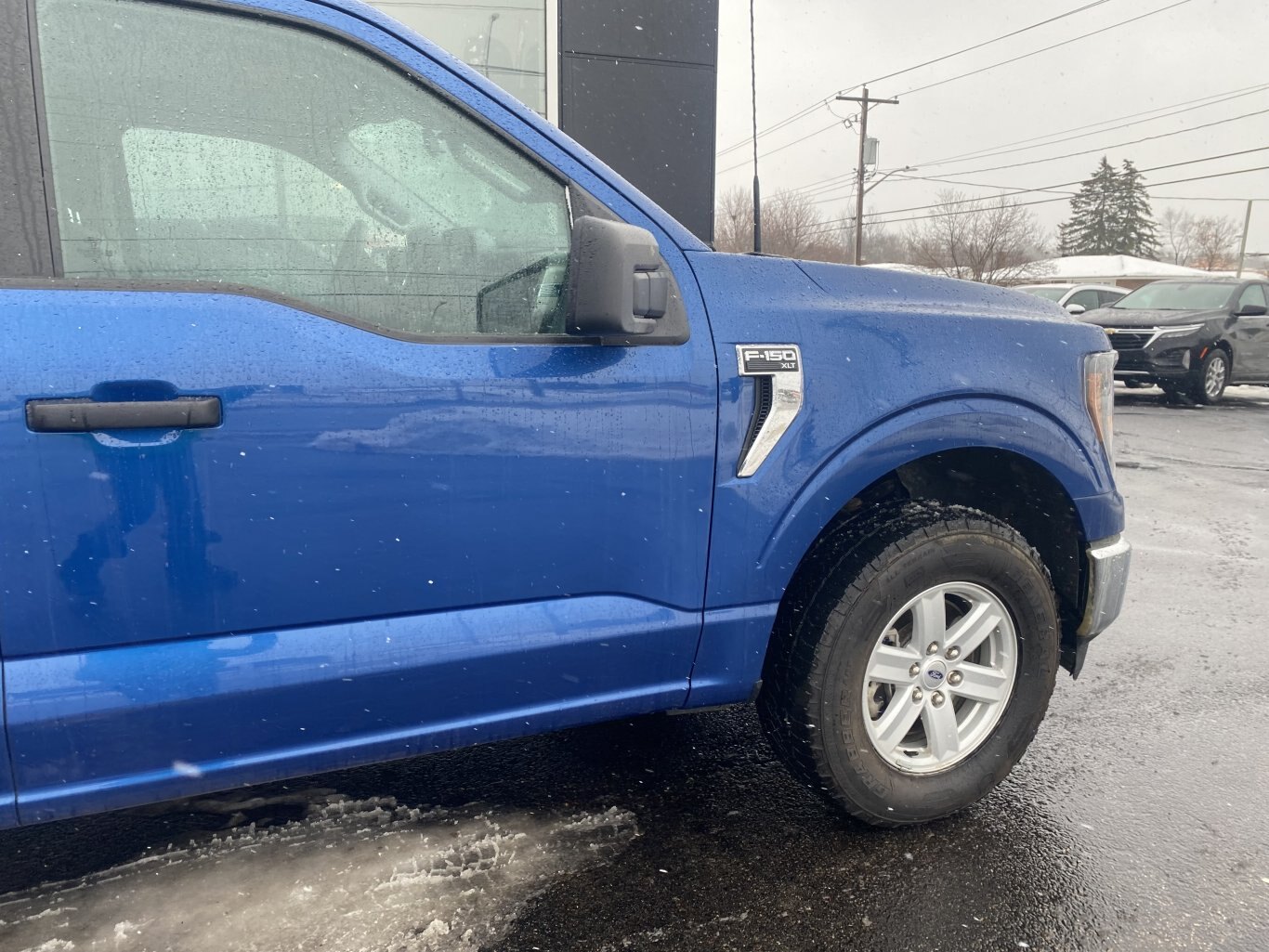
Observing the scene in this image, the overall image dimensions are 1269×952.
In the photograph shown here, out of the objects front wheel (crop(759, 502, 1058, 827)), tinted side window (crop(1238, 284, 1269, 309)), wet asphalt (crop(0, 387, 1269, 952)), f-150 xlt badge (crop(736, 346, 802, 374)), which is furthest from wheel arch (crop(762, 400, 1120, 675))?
tinted side window (crop(1238, 284, 1269, 309))

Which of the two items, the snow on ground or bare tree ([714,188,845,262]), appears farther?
bare tree ([714,188,845,262])

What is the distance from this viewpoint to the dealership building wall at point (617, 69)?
17.4 feet

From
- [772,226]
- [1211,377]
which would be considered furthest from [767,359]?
[1211,377]

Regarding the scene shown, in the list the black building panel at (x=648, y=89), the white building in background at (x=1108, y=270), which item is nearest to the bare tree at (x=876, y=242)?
the white building in background at (x=1108, y=270)

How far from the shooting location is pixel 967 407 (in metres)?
2.23

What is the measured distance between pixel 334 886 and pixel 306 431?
113 cm

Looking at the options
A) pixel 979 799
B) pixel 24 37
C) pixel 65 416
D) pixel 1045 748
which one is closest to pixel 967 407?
pixel 979 799

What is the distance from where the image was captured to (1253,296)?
12.4 m

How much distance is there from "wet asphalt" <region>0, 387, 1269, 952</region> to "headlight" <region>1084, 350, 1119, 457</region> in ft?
Result: 3.37

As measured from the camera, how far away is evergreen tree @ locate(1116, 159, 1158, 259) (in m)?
62.8

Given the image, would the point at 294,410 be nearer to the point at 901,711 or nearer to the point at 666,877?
the point at 666,877

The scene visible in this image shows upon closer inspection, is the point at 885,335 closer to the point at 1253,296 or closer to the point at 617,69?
the point at 617,69

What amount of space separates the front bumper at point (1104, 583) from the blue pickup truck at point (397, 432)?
42cm

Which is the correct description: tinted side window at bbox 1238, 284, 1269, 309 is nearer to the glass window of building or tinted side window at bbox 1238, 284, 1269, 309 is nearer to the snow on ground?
the glass window of building
